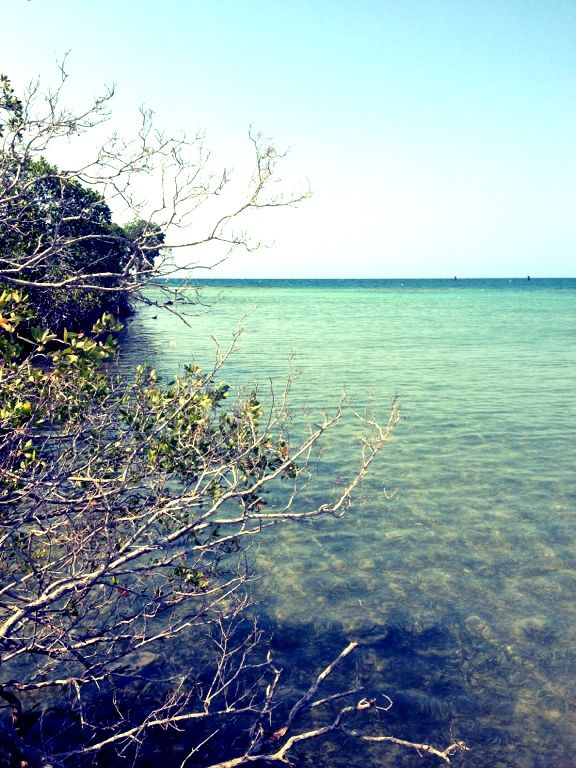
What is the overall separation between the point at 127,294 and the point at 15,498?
258 centimetres

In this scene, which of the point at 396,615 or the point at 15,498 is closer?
the point at 15,498

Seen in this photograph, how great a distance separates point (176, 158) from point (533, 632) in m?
7.18

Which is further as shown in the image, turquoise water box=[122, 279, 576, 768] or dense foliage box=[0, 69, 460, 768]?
turquoise water box=[122, 279, 576, 768]

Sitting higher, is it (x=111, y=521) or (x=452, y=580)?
(x=111, y=521)

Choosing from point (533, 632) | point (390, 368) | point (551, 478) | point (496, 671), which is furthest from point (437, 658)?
point (390, 368)

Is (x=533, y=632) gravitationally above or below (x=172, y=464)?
below

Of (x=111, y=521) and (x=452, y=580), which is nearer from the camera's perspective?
(x=111, y=521)

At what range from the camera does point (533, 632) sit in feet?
27.5

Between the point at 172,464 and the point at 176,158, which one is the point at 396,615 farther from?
the point at 176,158

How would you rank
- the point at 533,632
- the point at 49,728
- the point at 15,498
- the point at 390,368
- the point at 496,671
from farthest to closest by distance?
the point at 390,368 → the point at 533,632 → the point at 496,671 → the point at 49,728 → the point at 15,498

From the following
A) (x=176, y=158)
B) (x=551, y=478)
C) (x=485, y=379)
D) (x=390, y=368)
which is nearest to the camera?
(x=176, y=158)

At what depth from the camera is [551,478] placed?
1398cm

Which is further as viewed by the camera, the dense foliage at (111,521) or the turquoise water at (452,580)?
the turquoise water at (452,580)

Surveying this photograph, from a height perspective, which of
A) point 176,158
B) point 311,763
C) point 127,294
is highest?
point 176,158
